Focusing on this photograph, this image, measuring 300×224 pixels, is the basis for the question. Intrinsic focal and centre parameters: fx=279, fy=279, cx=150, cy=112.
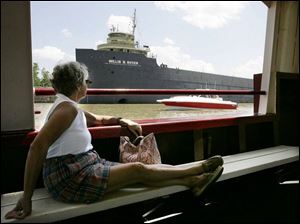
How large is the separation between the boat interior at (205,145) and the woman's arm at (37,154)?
0.20 ft

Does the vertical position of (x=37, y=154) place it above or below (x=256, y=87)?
below

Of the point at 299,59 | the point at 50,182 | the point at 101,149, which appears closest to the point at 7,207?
the point at 50,182

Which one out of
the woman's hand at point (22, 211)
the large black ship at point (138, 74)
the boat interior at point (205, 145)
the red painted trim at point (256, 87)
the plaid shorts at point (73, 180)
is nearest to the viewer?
the woman's hand at point (22, 211)

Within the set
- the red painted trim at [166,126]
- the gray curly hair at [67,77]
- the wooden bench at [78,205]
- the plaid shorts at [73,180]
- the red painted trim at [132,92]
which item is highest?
the gray curly hair at [67,77]

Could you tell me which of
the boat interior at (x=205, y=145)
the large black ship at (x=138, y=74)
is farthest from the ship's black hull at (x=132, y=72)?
the boat interior at (x=205, y=145)

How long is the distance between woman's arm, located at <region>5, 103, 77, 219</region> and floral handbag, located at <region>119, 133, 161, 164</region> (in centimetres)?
55

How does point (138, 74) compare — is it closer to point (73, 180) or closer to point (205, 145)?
point (205, 145)

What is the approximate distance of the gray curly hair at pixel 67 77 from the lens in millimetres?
1458

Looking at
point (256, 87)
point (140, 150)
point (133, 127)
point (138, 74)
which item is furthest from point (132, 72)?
point (140, 150)

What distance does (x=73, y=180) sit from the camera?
55.4 inches

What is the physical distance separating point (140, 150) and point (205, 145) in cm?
102

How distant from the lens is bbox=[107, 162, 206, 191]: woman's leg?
58.9 inches

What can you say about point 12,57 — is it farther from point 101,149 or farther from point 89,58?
point 89,58

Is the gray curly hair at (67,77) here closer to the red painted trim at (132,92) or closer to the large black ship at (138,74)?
the red painted trim at (132,92)
